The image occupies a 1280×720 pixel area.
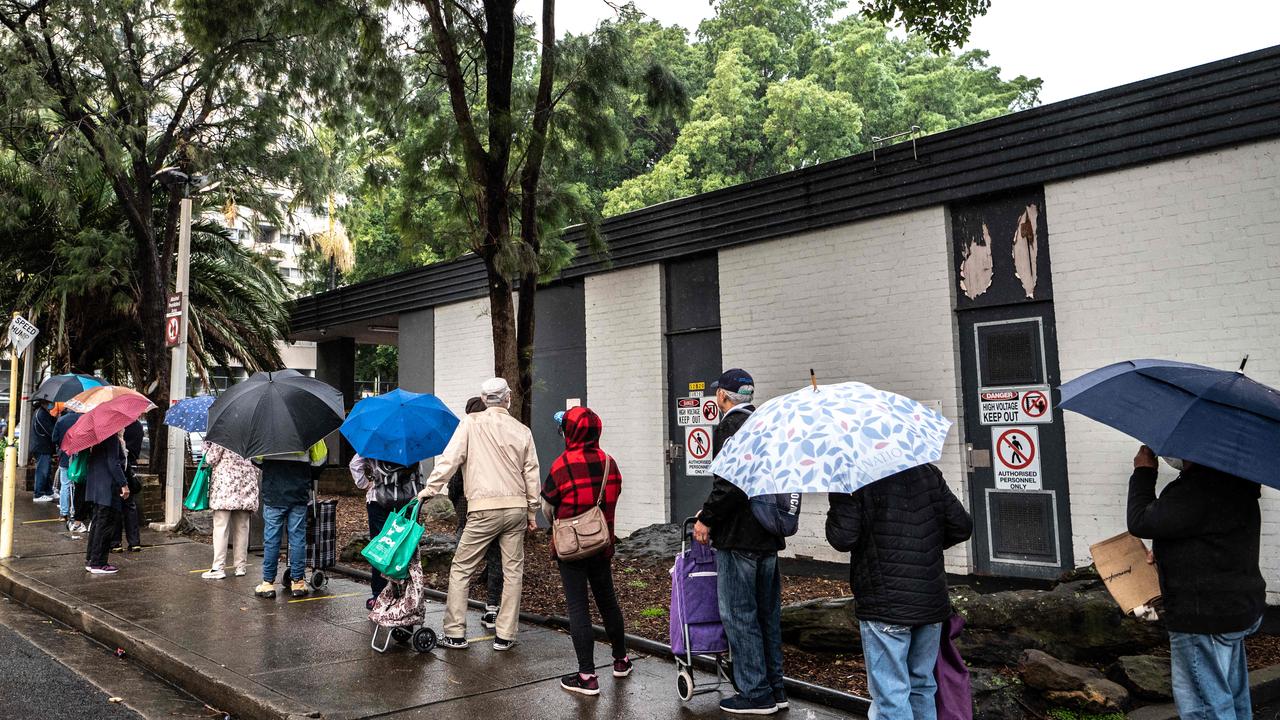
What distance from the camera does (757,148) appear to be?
32.2 metres

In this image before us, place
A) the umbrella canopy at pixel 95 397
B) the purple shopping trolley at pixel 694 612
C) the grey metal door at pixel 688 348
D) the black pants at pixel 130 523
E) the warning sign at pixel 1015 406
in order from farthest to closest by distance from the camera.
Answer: the grey metal door at pixel 688 348 < the black pants at pixel 130 523 < the umbrella canopy at pixel 95 397 < the warning sign at pixel 1015 406 < the purple shopping trolley at pixel 694 612

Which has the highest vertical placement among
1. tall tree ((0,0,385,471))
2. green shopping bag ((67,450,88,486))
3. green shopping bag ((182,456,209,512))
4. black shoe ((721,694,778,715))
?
tall tree ((0,0,385,471))

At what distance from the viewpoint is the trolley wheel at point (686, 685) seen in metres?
5.26

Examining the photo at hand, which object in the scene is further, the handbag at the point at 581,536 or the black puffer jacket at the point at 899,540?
the handbag at the point at 581,536

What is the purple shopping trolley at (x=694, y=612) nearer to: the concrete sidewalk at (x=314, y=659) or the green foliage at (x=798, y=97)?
the concrete sidewalk at (x=314, y=659)

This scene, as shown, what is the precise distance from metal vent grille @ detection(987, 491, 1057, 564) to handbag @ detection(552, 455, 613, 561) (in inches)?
187

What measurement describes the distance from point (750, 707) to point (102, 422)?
776cm

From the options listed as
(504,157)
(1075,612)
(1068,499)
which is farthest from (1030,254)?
(504,157)

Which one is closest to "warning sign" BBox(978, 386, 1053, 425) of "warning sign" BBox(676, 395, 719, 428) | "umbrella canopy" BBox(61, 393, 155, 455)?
"warning sign" BBox(676, 395, 719, 428)

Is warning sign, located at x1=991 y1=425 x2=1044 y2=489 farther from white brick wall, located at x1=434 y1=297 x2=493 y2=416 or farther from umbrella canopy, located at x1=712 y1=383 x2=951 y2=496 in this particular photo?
white brick wall, located at x1=434 y1=297 x2=493 y2=416

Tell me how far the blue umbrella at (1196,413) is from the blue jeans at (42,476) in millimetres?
17657

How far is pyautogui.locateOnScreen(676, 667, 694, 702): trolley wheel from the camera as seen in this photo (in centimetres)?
526

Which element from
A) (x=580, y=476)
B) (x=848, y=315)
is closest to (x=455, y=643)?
(x=580, y=476)

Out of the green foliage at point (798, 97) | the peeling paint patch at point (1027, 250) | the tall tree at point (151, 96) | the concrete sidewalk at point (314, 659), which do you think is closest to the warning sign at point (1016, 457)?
the peeling paint patch at point (1027, 250)
